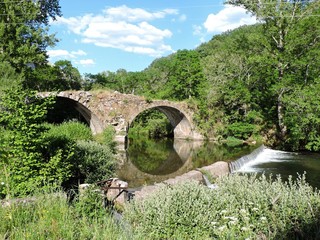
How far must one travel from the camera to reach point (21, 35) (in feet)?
70.9

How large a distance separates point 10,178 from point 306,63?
1915 centimetres

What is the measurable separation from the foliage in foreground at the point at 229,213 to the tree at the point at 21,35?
1751cm

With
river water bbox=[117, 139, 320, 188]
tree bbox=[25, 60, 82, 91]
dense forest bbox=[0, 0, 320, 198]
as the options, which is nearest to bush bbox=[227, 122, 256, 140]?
dense forest bbox=[0, 0, 320, 198]

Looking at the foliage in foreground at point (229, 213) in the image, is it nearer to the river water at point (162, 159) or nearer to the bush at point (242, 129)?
the river water at point (162, 159)

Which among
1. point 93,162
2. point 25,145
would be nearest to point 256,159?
point 93,162

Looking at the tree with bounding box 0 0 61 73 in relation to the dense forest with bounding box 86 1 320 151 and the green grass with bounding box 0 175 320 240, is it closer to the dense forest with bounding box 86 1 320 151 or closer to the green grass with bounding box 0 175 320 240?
the dense forest with bounding box 86 1 320 151

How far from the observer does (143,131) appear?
107ft

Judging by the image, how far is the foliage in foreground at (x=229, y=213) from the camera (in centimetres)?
419

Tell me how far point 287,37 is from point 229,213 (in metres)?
18.7

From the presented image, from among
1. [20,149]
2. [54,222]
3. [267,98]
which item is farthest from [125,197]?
[267,98]

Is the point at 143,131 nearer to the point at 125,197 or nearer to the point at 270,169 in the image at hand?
the point at 270,169

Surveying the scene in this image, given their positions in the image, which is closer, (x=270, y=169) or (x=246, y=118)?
(x=270, y=169)

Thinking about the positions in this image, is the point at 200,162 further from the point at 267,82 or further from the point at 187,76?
the point at 187,76

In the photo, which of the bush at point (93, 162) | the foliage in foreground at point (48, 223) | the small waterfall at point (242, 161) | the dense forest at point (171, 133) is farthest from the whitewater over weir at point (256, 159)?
the foliage in foreground at point (48, 223)
